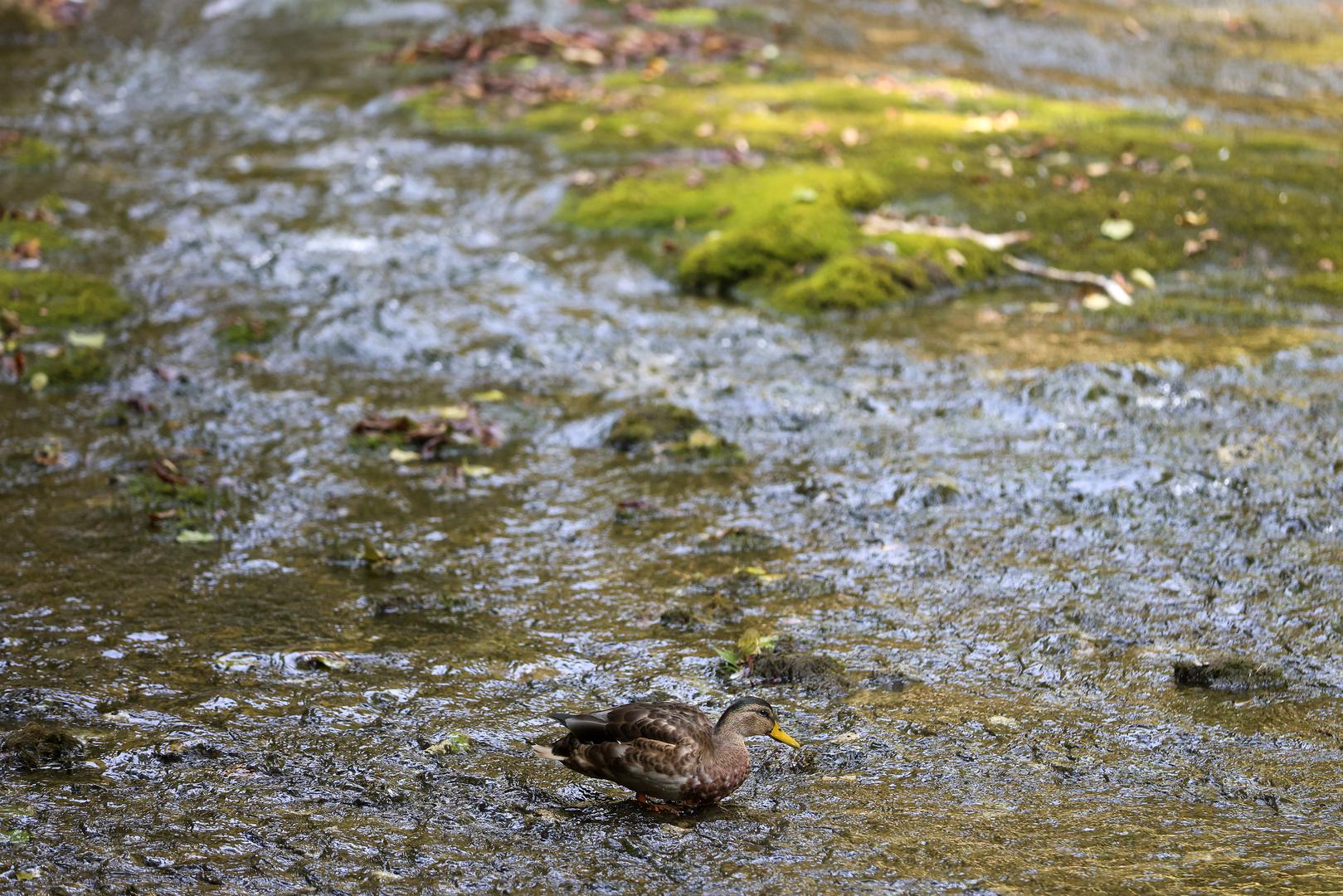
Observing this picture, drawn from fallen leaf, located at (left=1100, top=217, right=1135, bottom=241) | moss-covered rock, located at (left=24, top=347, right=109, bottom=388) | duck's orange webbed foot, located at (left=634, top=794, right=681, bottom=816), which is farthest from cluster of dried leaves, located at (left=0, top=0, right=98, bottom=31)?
duck's orange webbed foot, located at (left=634, top=794, right=681, bottom=816)

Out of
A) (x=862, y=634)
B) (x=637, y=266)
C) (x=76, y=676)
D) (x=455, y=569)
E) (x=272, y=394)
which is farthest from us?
(x=637, y=266)

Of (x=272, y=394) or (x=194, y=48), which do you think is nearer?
(x=272, y=394)

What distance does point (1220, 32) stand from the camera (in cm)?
2056

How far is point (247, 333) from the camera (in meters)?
11.3

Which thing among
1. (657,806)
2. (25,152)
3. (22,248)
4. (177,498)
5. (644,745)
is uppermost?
(25,152)

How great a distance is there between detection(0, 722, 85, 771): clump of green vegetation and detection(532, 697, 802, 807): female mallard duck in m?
2.04

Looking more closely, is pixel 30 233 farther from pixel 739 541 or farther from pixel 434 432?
pixel 739 541

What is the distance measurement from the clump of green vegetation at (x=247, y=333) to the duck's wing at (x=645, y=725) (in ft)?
22.7

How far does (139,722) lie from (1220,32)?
20023mm

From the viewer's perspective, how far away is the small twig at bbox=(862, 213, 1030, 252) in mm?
12531

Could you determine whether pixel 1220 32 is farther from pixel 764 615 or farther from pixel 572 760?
pixel 572 760

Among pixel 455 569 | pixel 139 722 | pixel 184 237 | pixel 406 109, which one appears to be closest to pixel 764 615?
pixel 455 569

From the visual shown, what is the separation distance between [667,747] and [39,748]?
108 inches

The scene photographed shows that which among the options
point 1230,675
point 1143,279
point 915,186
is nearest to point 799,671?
point 1230,675
